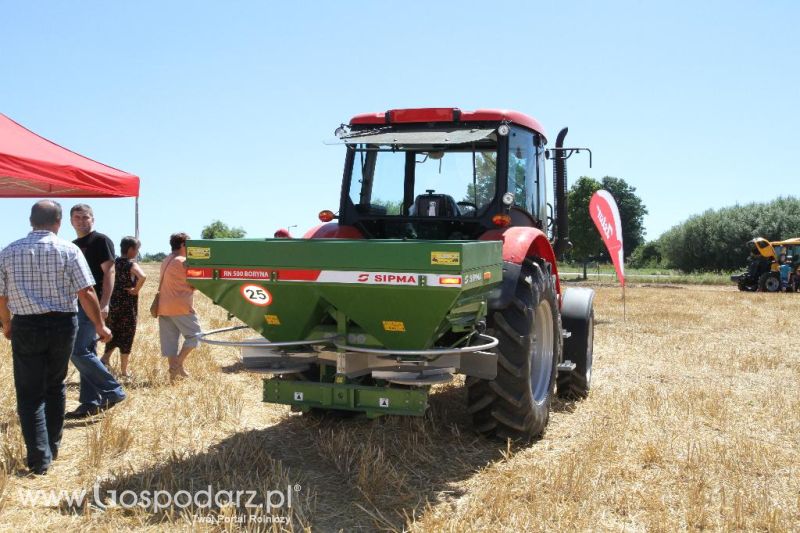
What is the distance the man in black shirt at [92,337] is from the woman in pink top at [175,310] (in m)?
0.85

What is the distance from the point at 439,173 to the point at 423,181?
0.14 metres

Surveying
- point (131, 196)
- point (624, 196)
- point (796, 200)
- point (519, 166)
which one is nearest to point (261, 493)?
point (519, 166)

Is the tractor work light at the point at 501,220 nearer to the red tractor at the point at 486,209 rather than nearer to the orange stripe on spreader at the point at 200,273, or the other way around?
the red tractor at the point at 486,209

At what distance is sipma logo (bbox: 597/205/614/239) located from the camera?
41.3 ft

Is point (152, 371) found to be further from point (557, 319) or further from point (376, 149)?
point (557, 319)

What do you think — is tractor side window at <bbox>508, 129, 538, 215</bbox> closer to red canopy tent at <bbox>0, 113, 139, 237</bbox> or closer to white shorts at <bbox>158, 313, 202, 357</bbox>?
white shorts at <bbox>158, 313, 202, 357</bbox>

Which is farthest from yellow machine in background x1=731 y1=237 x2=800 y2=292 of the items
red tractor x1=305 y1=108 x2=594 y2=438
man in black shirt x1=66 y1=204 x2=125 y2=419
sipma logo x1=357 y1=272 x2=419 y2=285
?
sipma logo x1=357 y1=272 x2=419 y2=285

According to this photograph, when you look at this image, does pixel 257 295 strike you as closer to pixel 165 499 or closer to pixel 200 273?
pixel 200 273

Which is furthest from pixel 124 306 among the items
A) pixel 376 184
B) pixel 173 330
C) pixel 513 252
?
pixel 513 252

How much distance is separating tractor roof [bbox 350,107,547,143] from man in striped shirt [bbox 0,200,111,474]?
2.31 m

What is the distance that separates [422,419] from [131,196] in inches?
159

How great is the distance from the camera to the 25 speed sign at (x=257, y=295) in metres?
4.30

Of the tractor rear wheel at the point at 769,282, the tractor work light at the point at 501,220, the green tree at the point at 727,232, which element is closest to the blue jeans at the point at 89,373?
the tractor work light at the point at 501,220

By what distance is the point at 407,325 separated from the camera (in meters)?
4.12
